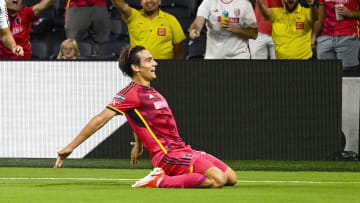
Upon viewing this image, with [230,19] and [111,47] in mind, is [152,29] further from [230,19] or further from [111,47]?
[111,47]

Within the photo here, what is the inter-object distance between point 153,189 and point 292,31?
5.31 metres

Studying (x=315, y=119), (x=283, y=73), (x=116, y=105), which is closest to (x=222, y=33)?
(x=283, y=73)

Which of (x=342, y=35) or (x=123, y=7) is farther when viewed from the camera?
(x=342, y=35)

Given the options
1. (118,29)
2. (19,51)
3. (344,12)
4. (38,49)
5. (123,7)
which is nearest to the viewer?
(19,51)

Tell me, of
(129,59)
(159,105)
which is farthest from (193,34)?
(159,105)

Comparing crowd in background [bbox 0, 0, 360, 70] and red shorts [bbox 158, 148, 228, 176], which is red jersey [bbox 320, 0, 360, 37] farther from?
red shorts [bbox 158, 148, 228, 176]

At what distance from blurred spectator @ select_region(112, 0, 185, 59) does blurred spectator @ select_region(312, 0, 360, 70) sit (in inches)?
90.5

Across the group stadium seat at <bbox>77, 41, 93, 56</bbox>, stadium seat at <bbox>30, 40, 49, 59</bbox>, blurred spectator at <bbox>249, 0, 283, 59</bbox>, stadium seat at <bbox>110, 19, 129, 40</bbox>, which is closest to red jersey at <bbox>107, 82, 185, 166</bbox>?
blurred spectator at <bbox>249, 0, 283, 59</bbox>

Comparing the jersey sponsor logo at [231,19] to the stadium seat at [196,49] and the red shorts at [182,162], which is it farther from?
the red shorts at [182,162]

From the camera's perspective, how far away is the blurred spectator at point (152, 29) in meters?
10.5

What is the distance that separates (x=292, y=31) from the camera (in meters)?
10.8

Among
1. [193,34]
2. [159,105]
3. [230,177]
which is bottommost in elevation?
[230,177]

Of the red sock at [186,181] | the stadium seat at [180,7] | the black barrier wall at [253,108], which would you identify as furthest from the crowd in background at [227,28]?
the red sock at [186,181]

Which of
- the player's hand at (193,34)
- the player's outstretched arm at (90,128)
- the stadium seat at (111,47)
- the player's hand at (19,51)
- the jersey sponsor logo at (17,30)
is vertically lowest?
the player's outstretched arm at (90,128)
